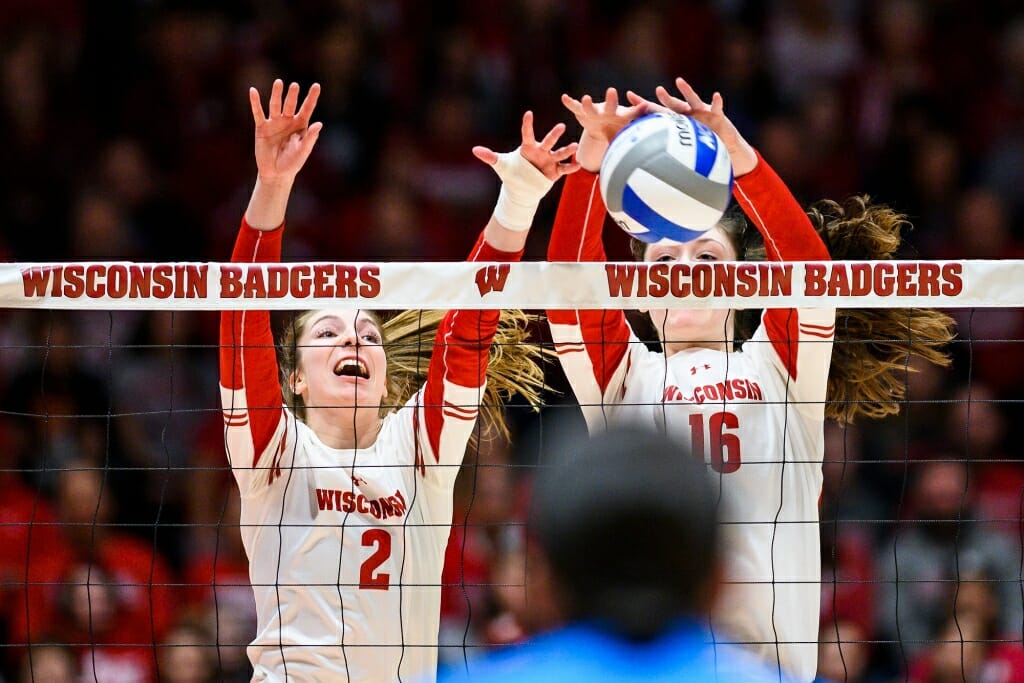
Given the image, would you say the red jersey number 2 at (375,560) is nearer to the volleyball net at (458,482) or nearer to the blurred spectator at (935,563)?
the volleyball net at (458,482)

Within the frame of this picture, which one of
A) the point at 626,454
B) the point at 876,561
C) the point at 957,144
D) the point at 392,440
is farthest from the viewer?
the point at 957,144

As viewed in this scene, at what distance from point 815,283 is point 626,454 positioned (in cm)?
276

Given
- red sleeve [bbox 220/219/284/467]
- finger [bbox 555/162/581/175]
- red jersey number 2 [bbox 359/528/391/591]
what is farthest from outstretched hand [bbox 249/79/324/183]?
red jersey number 2 [bbox 359/528/391/591]

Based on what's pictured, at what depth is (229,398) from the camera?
4.66 metres

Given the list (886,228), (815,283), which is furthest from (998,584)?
(815,283)

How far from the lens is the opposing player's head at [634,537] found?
183 cm

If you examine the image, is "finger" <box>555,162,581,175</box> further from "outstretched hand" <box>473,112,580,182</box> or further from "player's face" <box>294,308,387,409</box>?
"player's face" <box>294,308,387,409</box>

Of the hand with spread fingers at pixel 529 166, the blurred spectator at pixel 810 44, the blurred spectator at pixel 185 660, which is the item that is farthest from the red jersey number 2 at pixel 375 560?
the blurred spectator at pixel 810 44

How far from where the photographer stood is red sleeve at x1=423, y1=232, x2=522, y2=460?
15.3ft

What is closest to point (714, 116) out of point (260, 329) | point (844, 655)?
point (260, 329)

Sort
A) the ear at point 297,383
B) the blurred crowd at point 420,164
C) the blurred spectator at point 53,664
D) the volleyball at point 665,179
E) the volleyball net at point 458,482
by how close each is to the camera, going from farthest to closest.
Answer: the blurred crowd at point 420,164, the blurred spectator at point 53,664, the ear at point 297,383, the volleyball net at point 458,482, the volleyball at point 665,179

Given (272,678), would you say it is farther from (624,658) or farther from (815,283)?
(624,658)

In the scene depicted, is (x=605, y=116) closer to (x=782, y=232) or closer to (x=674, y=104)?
(x=674, y=104)

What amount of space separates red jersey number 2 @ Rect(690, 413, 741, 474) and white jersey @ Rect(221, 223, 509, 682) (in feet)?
2.34
